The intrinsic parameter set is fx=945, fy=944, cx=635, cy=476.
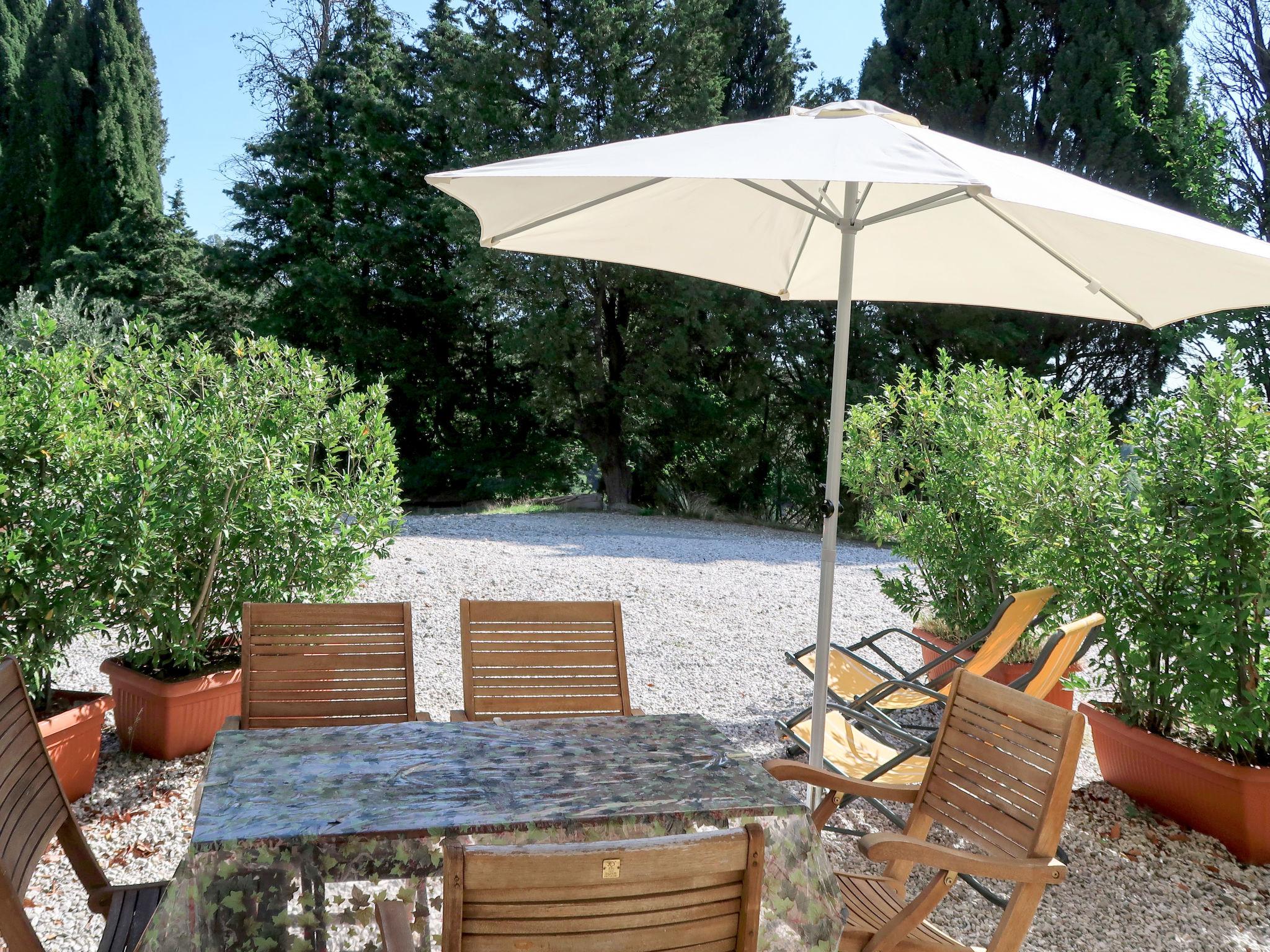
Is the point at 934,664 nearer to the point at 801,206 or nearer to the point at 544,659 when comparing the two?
the point at 544,659

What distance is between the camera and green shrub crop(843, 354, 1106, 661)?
482cm

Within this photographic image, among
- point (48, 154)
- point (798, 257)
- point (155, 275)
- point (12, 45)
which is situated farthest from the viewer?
point (12, 45)

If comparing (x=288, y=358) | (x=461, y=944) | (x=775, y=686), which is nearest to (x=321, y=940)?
(x=461, y=944)

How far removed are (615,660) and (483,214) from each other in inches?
62.7

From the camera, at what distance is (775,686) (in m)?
5.71

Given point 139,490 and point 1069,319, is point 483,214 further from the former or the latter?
point 1069,319

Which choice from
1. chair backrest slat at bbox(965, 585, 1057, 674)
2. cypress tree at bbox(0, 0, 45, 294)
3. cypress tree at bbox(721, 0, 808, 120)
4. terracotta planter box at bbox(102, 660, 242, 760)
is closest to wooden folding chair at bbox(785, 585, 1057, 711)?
chair backrest slat at bbox(965, 585, 1057, 674)

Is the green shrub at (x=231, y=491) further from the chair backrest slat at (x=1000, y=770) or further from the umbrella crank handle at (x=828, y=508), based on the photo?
the chair backrest slat at (x=1000, y=770)

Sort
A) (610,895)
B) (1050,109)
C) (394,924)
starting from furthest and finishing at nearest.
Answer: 1. (1050,109)
2. (394,924)
3. (610,895)

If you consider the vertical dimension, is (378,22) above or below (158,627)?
above

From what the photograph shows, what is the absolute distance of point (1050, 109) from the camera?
53.0 ft

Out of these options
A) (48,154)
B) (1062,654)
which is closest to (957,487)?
(1062,654)

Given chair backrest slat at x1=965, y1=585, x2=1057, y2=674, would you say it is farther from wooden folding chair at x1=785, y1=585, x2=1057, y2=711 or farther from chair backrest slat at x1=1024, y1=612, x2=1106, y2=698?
chair backrest slat at x1=1024, y1=612, x2=1106, y2=698

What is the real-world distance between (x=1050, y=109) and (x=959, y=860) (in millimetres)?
17039
